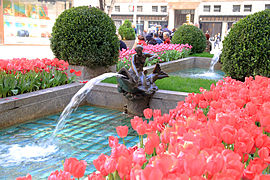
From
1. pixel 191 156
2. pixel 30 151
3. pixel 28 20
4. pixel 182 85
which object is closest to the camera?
pixel 191 156

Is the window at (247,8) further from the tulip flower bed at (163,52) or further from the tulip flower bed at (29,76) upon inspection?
the tulip flower bed at (29,76)


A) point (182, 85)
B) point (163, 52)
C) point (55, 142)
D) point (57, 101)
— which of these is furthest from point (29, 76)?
point (163, 52)

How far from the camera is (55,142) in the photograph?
4.36 meters

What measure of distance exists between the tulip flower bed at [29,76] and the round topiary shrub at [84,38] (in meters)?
1.00

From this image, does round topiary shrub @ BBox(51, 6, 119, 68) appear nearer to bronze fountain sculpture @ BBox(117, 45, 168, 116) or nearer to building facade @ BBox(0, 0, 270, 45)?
bronze fountain sculpture @ BBox(117, 45, 168, 116)

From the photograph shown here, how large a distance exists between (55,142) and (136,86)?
1.89m

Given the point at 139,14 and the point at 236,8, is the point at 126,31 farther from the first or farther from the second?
the point at 139,14

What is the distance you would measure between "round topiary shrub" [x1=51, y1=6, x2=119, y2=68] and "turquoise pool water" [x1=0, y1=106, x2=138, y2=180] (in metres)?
2.15

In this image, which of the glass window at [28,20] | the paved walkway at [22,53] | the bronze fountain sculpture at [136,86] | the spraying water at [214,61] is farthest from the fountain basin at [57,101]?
the glass window at [28,20]

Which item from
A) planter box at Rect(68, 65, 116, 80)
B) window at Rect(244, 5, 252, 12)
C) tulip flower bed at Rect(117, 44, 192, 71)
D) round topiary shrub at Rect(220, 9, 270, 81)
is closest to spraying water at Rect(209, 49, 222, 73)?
tulip flower bed at Rect(117, 44, 192, 71)

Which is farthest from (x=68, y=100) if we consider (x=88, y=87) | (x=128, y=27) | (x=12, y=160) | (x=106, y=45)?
(x=128, y=27)

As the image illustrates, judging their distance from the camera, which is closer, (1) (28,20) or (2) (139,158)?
(2) (139,158)

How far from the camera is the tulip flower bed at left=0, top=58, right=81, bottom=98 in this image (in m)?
5.24

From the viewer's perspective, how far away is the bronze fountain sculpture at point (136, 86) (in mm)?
5508
